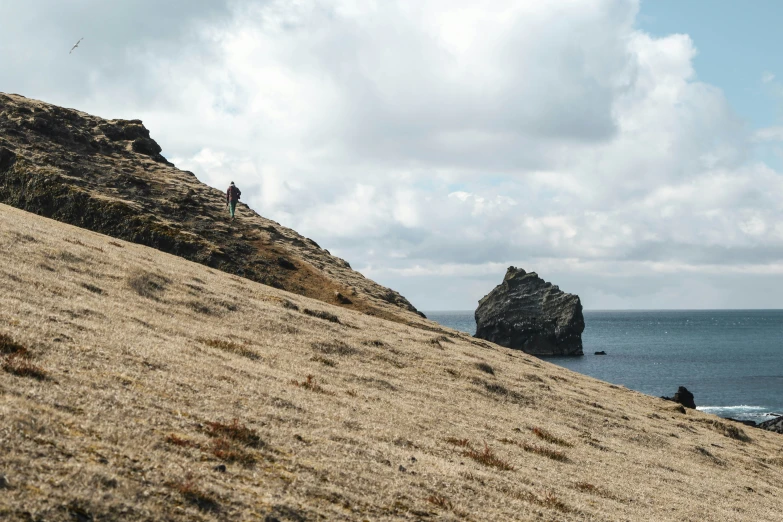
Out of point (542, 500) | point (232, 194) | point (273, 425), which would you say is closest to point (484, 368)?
point (542, 500)

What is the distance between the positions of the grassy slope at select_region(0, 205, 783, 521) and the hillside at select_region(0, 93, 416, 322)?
21926mm

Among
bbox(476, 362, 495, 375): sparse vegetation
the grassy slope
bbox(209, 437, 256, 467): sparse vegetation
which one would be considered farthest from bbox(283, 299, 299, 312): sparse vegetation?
bbox(209, 437, 256, 467): sparse vegetation

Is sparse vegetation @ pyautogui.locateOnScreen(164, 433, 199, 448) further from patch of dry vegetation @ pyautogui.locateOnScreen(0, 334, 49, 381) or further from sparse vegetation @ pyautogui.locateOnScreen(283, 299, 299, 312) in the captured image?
sparse vegetation @ pyautogui.locateOnScreen(283, 299, 299, 312)

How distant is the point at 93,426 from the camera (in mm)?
14516

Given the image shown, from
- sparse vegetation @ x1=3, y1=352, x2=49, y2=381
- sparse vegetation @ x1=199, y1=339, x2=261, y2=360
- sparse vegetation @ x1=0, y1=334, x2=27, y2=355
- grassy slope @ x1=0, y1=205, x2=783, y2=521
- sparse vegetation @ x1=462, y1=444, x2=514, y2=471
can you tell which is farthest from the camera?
sparse vegetation @ x1=199, y1=339, x2=261, y2=360

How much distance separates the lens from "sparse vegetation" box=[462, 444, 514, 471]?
21.3 m

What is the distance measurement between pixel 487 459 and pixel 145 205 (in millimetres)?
59589

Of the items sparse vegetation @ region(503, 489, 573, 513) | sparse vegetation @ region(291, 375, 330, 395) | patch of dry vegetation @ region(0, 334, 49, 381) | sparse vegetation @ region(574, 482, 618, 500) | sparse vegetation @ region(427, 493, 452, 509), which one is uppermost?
patch of dry vegetation @ region(0, 334, 49, 381)

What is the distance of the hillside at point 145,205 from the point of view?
215 feet

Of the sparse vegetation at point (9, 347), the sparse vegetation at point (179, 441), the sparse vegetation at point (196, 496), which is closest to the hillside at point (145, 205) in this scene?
the sparse vegetation at point (9, 347)

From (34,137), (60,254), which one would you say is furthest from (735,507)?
(34,137)

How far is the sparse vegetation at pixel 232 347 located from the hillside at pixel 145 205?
34.4 metres

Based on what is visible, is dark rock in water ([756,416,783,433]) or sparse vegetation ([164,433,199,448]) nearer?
sparse vegetation ([164,433,199,448])

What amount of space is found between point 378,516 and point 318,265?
199 feet
